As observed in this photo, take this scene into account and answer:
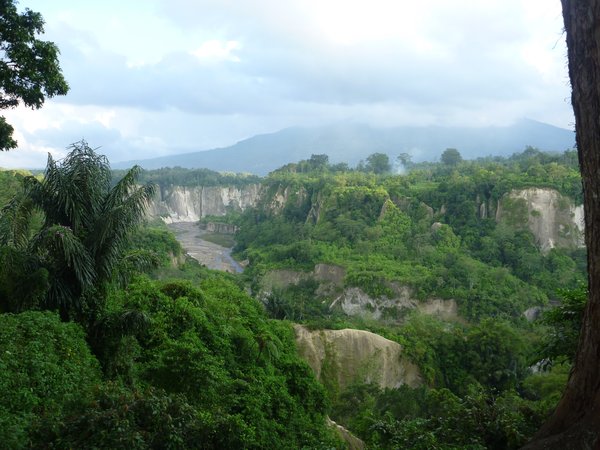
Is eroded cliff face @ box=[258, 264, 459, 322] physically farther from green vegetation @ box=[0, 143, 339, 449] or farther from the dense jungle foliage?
green vegetation @ box=[0, 143, 339, 449]

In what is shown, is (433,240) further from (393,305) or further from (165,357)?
(165,357)

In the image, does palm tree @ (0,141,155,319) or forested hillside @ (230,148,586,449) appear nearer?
palm tree @ (0,141,155,319)

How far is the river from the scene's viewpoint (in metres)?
54.8

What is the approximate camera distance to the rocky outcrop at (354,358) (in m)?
20.3

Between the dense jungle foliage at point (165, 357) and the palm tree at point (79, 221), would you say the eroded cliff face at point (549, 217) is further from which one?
the palm tree at point (79, 221)

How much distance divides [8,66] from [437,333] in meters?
21.9

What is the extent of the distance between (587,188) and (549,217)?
144 ft

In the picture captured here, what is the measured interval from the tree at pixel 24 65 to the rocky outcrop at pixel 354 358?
48.8 feet

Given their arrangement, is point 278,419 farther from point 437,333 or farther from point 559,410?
point 437,333

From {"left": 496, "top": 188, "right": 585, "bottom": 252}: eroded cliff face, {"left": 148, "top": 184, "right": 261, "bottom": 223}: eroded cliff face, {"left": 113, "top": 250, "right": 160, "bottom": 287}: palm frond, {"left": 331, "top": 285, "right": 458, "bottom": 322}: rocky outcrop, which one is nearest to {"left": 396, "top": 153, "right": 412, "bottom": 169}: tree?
{"left": 148, "top": 184, "right": 261, "bottom": 223}: eroded cliff face

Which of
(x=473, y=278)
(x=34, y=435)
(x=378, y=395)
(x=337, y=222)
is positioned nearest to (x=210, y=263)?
(x=337, y=222)

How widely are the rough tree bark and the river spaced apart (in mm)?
47144

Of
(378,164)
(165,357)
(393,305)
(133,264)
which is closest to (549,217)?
(393,305)

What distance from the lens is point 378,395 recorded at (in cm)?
1727
